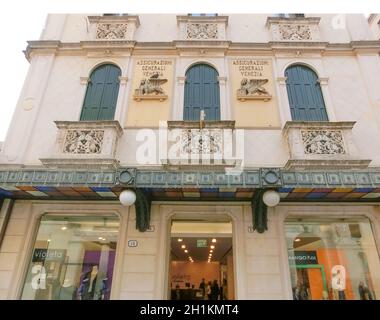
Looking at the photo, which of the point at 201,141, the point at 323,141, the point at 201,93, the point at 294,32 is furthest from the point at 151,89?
the point at 294,32

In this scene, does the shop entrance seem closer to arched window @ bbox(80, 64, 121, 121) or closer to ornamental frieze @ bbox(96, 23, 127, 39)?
arched window @ bbox(80, 64, 121, 121)

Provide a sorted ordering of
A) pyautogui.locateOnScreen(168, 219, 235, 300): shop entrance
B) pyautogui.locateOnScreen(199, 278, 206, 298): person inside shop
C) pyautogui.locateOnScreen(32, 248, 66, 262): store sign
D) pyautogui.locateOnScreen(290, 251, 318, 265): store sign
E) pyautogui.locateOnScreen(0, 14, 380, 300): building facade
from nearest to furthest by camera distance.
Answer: pyautogui.locateOnScreen(0, 14, 380, 300): building facade → pyautogui.locateOnScreen(290, 251, 318, 265): store sign → pyautogui.locateOnScreen(32, 248, 66, 262): store sign → pyautogui.locateOnScreen(168, 219, 235, 300): shop entrance → pyautogui.locateOnScreen(199, 278, 206, 298): person inside shop

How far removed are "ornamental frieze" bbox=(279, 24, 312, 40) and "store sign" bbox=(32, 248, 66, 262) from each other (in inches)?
392

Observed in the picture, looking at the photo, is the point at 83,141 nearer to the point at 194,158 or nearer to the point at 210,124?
the point at 194,158

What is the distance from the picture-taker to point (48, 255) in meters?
7.15

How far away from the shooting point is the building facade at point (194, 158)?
256 inches

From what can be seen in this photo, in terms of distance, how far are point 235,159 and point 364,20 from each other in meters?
7.78

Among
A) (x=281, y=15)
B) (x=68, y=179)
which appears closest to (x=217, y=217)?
(x=68, y=179)

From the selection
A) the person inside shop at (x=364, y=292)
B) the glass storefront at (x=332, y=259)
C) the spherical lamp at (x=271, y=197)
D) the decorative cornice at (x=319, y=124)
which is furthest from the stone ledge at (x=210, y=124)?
the person inside shop at (x=364, y=292)

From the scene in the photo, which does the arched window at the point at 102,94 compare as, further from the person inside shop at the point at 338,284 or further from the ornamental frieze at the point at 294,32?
the person inside shop at the point at 338,284

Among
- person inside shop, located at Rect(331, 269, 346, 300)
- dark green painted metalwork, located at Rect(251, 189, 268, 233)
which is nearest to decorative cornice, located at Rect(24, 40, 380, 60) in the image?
dark green painted metalwork, located at Rect(251, 189, 268, 233)

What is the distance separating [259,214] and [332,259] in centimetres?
229

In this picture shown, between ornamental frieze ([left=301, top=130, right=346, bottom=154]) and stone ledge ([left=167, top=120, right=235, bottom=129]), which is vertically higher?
stone ledge ([left=167, top=120, right=235, bottom=129])

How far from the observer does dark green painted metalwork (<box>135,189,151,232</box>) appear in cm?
670
